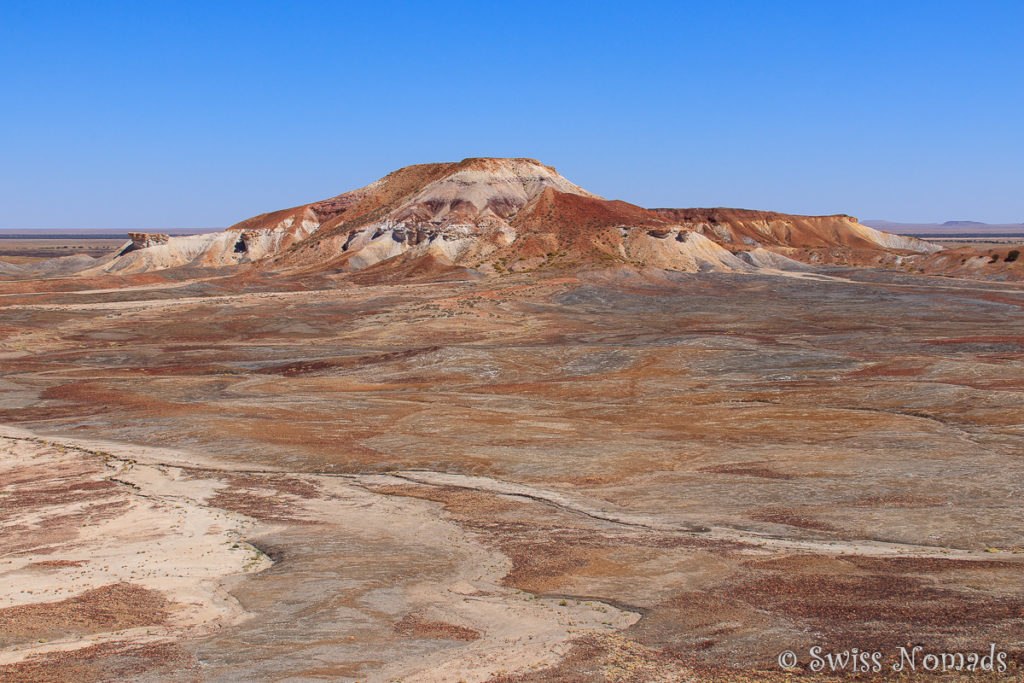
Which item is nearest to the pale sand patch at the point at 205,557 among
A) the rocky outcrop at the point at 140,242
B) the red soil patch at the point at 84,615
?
the red soil patch at the point at 84,615

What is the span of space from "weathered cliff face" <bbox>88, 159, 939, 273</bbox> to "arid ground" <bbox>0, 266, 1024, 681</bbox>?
223 feet

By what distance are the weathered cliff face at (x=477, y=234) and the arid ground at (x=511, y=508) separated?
223 feet

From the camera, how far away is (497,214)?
501 feet

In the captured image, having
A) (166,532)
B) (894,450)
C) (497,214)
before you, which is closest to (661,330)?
(894,450)

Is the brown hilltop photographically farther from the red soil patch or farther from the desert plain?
the red soil patch

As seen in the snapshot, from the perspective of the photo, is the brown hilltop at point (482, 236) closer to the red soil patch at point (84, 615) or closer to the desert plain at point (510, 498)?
the desert plain at point (510, 498)

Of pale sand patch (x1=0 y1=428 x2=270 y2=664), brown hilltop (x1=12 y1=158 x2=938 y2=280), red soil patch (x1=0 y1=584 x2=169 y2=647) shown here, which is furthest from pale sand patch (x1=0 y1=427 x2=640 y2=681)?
brown hilltop (x1=12 y1=158 x2=938 y2=280)

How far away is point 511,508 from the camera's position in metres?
26.6

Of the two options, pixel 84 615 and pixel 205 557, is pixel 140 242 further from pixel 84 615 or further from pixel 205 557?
pixel 84 615

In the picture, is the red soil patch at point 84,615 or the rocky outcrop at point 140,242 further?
the rocky outcrop at point 140,242

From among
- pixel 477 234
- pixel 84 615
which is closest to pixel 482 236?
pixel 477 234

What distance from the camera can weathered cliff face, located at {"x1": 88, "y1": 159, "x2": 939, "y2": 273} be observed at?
13412 cm

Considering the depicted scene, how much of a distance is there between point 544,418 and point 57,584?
82.0 feet

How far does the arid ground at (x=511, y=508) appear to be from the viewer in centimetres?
1555
